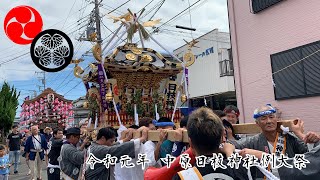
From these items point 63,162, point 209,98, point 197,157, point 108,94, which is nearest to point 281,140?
point 197,157

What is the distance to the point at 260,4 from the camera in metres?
7.93

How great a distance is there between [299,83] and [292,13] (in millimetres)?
1764

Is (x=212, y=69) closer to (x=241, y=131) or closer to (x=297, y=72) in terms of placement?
(x=297, y=72)

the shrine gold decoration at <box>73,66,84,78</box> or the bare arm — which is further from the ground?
the shrine gold decoration at <box>73,66,84,78</box>

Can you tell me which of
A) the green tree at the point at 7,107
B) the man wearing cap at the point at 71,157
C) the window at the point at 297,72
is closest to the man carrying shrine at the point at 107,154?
the man wearing cap at the point at 71,157

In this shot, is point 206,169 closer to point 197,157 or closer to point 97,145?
point 197,157

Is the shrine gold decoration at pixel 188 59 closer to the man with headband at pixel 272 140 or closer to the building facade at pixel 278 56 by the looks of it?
the building facade at pixel 278 56

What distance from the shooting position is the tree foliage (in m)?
18.2

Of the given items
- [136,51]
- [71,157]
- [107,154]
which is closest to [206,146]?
[107,154]

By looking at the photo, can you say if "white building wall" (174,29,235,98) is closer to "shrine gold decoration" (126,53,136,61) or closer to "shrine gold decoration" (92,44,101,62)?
"shrine gold decoration" (126,53,136,61)

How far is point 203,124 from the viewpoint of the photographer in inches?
65.9

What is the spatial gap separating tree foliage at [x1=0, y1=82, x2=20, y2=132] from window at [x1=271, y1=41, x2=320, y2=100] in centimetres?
1662

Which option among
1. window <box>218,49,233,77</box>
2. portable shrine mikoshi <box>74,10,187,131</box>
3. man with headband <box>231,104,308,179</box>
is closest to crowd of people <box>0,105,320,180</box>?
man with headband <box>231,104,308,179</box>

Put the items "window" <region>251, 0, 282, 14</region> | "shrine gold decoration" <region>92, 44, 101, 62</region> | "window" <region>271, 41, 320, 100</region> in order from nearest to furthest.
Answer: "window" <region>271, 41, 320, 100</region> → "shrine gold decoration" <region>92, 44, 101, 62</region> → "window" <region>251, 0, 282, 14</region>
